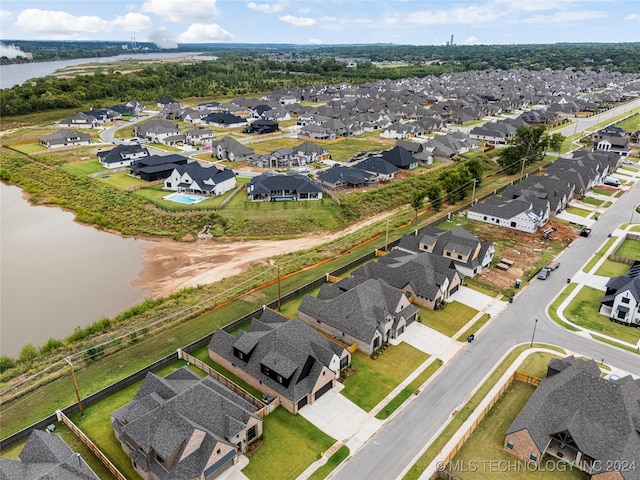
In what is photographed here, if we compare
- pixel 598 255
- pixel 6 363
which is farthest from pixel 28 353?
pixel 598 255

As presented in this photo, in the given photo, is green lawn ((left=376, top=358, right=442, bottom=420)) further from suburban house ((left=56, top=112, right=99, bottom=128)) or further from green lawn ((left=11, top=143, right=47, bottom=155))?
suburban house ((left=56, top=112, right=99, bottom=128))

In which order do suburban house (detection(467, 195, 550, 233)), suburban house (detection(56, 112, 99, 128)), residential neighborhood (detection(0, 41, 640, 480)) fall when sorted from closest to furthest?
residential neighborhood (detection(0, 41, 640, 480)), suburban house (detection(467, 195, 550, 233)), suburban house (detection(56, 112, 99, 128))

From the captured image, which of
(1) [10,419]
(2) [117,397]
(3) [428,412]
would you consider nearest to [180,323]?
(2) [117,397]

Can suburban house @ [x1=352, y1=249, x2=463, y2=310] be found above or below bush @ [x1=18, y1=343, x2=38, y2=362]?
above

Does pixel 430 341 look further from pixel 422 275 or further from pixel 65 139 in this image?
pixel 65 139

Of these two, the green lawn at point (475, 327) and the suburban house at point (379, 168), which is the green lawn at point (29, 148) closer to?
the suburban house at point (379, 168)

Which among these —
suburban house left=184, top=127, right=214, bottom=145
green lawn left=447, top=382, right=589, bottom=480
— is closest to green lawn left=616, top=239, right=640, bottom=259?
green lawn left=447, top=382, right=589, bottom=480
